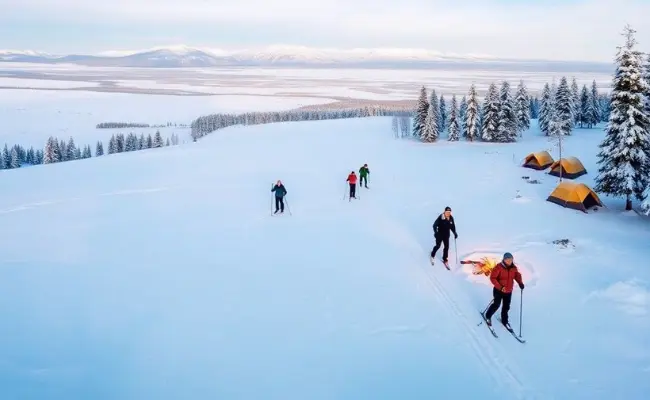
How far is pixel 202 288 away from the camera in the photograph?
34.5ft

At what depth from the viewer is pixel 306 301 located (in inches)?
388

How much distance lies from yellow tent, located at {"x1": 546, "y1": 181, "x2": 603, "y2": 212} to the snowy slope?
0.67 meters

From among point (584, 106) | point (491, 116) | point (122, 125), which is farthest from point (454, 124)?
point (122, 125)

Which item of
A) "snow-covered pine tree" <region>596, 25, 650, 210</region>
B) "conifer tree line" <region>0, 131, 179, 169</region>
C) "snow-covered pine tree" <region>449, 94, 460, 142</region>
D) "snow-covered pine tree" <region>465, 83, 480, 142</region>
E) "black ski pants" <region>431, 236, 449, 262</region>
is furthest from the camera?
"conifer tree line" <region>0, 131, 179, 169</region>

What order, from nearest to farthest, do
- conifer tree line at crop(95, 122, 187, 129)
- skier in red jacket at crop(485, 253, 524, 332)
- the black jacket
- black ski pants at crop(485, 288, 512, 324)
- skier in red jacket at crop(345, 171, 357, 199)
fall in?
skier in red jacket at crop(485, 253, 524, 332), black ski pants at crop(485, 288, 512, 324), the black jacket, skier in red jacket at crop(345, 171, 357, 199), conifer tree line at crop(95, 122, 187, 129)

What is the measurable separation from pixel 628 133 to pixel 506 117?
32.7 metres

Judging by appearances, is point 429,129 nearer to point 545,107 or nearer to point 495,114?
point 495,114

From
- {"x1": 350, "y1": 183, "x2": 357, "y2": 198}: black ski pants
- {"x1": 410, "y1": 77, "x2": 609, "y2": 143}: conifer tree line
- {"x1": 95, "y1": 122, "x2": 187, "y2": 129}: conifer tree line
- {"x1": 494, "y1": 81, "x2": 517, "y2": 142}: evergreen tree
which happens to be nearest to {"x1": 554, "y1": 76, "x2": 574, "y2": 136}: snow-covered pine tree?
{"x1": 410, "y1": 77, "x2": 609, "y2": 143}: conifer tree line

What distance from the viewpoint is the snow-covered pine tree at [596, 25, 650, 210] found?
1912cm

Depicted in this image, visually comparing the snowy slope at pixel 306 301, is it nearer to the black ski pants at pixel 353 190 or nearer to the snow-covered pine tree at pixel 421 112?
the black ski pants at pixel 353 190

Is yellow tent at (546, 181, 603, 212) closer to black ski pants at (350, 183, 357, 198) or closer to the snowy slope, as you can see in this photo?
the snowy slope

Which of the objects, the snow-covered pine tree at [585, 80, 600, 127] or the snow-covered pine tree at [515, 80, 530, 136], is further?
the snow-covered pine tree at [585, 80, 600, 127]

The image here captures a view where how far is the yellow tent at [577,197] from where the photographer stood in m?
19.3

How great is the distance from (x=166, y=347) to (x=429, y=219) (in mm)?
12109
